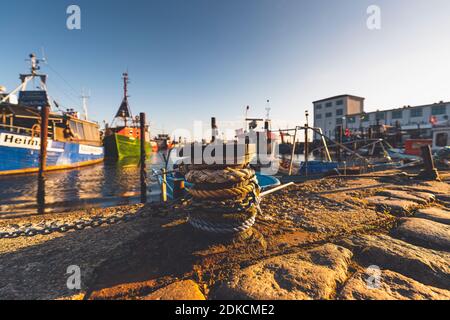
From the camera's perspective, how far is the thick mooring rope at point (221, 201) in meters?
2.49

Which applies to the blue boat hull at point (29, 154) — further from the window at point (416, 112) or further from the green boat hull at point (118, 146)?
the window at point (416, 112)

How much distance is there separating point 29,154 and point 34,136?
4.85 ft

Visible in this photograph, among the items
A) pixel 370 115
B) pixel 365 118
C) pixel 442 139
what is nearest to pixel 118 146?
pixel 442 139

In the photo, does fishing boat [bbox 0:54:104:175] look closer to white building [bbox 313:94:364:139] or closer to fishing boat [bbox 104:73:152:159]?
fishing boat [bbox 104:73:152:159]

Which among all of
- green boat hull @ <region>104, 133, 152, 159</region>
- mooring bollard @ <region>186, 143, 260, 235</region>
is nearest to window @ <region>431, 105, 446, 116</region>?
green boat hull @ <region>104, 133, 152, 159</region>

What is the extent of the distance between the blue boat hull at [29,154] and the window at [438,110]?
6215 cm

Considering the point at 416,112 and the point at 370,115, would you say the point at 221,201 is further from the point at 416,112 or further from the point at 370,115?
the point at 370,115

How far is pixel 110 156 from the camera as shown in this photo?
31359 millimetres

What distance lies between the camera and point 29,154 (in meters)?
15.4

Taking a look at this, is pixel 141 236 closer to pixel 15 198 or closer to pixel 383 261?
pixel 383 261
